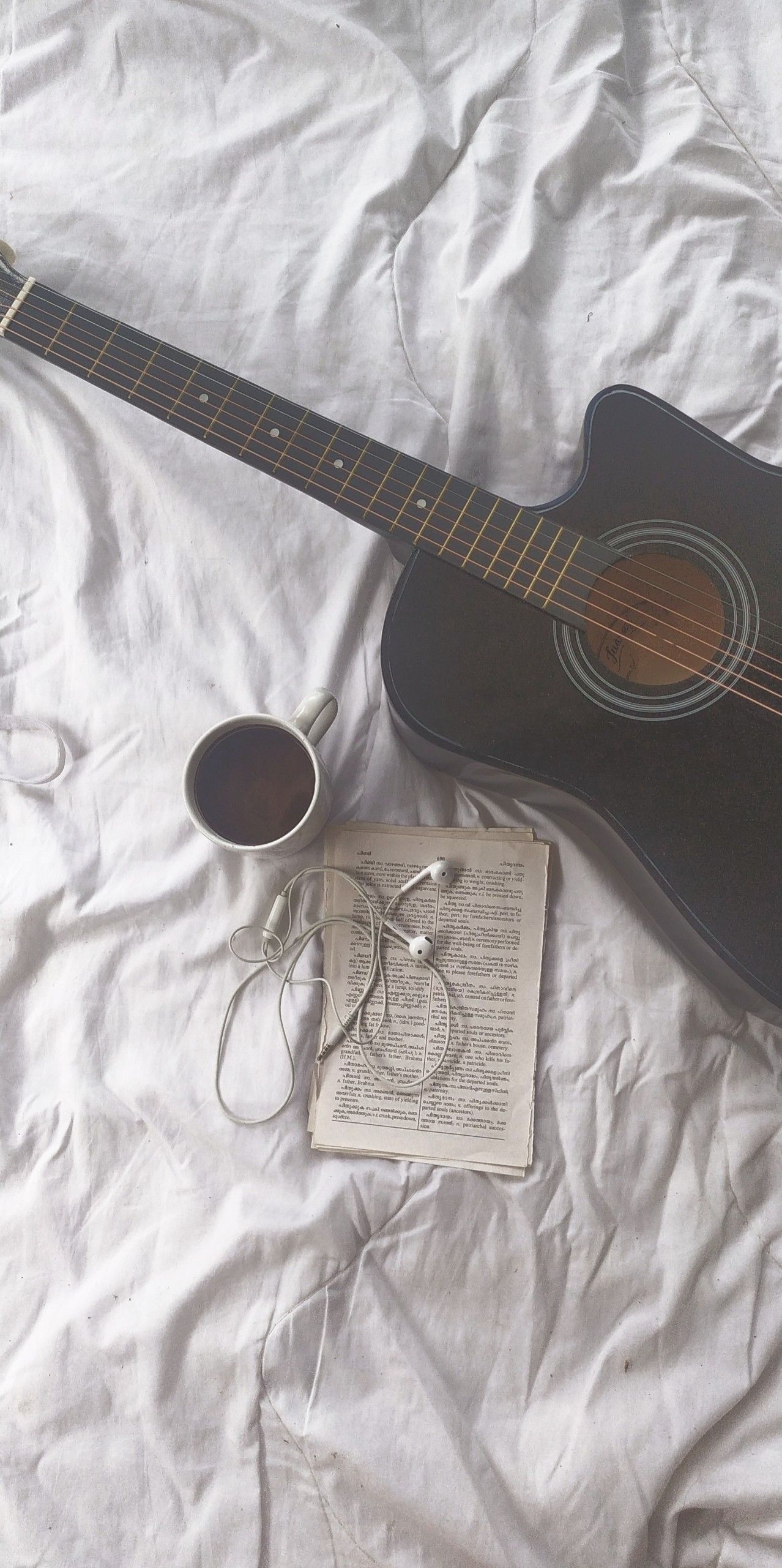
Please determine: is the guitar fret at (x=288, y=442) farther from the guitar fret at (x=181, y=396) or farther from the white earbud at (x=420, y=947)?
the white earbud at (x=420, y=947)

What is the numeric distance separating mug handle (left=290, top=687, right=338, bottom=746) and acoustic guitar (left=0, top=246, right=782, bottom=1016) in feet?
0.19

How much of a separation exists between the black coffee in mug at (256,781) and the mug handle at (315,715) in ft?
0.05

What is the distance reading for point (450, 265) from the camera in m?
0.89

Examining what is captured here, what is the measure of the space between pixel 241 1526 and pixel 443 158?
1.20 m

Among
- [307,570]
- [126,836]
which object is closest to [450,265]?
[307,570]

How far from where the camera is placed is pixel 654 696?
27.7 inches

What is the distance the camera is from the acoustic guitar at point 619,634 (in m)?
0.68

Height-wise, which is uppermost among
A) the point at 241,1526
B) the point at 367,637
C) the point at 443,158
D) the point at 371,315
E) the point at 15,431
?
the point at 443,158

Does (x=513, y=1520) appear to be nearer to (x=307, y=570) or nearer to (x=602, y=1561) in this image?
(x=602, y=1561)

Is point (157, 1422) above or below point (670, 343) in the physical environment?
below

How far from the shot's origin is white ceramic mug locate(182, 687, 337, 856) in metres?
0.73

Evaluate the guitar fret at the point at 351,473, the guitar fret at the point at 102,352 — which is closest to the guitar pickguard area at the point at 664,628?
the guitar fret at the point at 351,473

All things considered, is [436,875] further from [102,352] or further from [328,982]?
[102,352]

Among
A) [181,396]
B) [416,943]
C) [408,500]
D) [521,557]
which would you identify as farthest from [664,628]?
[181,396]
